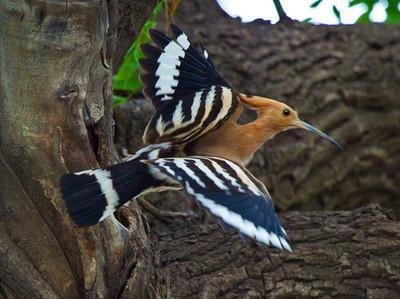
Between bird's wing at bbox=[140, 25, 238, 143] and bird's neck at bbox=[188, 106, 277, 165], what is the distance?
0.04 m

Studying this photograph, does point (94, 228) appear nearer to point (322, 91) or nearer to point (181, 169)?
point (181, 169)

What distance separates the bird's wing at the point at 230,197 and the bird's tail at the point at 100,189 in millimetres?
49

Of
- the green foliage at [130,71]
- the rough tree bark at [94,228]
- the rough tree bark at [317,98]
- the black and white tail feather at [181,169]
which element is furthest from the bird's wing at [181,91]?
the rough tree bark at [317,98]

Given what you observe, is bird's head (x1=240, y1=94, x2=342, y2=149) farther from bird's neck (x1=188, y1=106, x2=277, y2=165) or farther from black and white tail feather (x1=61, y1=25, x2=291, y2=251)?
black and white tail feather (x1=61, y1=25, x2=291, y2=251)

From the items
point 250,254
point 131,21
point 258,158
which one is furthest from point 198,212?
point 131,21

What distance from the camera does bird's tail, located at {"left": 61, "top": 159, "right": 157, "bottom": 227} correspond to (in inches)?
63.5

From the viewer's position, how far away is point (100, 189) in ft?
5.48

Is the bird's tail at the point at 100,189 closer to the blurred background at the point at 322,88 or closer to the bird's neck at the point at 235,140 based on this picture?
the bird's neck at the point at 235,140

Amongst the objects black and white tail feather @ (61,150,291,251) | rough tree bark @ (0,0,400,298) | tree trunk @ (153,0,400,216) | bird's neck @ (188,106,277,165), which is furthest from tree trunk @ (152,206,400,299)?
tree trunk @ (153,0,400,216)

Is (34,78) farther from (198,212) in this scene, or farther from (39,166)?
(198,212)

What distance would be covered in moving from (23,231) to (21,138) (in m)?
0.18

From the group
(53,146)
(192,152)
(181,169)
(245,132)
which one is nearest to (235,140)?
(245,132)

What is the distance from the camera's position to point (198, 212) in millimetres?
2893

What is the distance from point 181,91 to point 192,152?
141 millimetres
